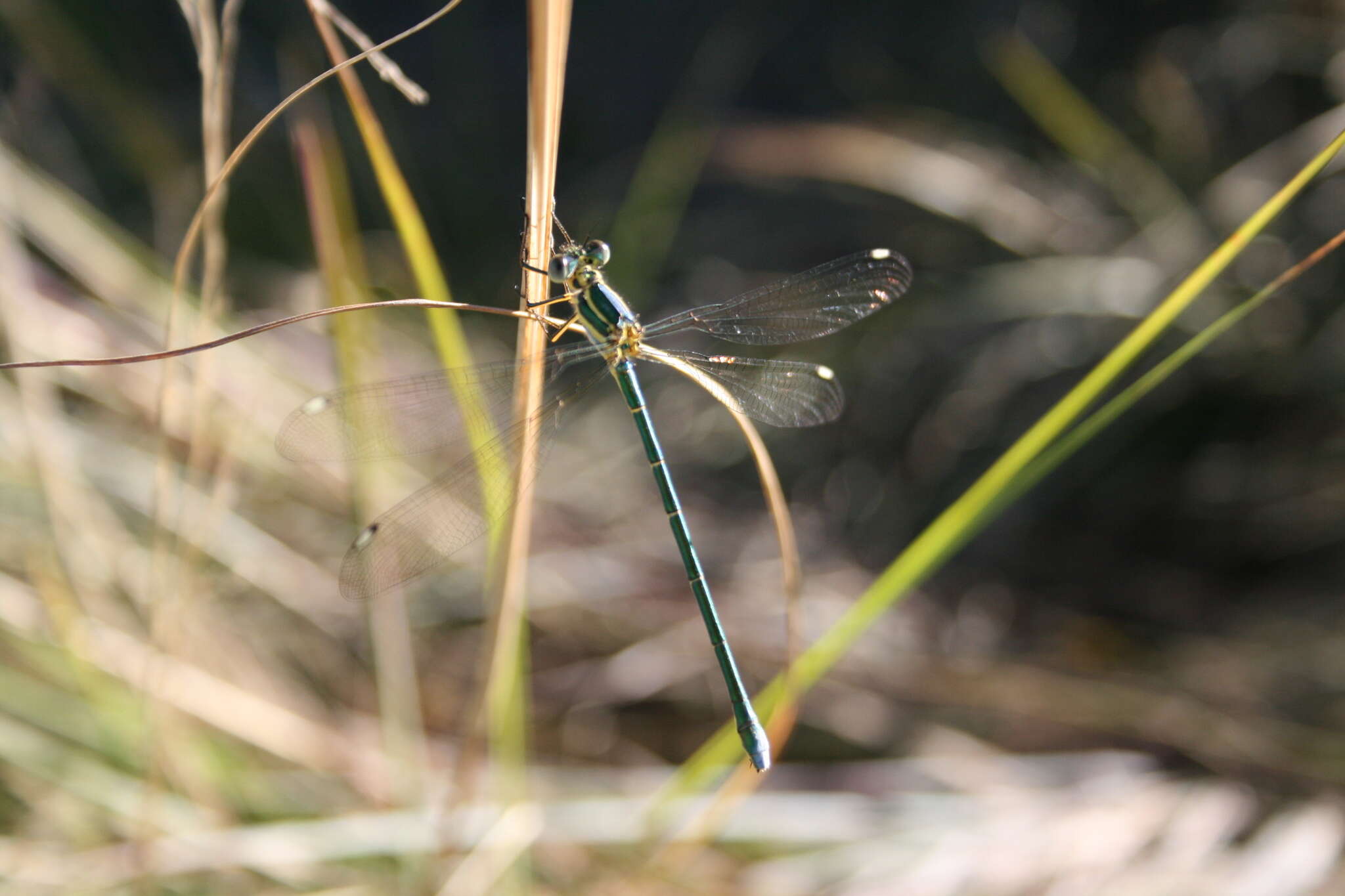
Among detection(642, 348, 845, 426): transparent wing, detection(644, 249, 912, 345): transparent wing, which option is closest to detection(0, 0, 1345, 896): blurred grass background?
detection(644, 249, 912, 345): transparent wing

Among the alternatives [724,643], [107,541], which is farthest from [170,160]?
[724,643]

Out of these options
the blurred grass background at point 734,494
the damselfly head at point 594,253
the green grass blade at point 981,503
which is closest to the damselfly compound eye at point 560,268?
the damselfly head at point 594,253

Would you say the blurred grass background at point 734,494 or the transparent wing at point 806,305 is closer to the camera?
the transparent wing at point 806,305

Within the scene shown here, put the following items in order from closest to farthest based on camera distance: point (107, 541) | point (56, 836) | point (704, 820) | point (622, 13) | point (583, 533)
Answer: point (704, 820) → point (56, 836) → point (107, 541) → point (583, 533) → point (622, 13)

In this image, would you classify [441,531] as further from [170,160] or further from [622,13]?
[622,13]

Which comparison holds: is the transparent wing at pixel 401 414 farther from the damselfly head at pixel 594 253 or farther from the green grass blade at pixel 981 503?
the green grass blade at pixel 981 503

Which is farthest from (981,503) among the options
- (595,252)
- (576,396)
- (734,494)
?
(734,494)

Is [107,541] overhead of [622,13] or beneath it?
beneath
